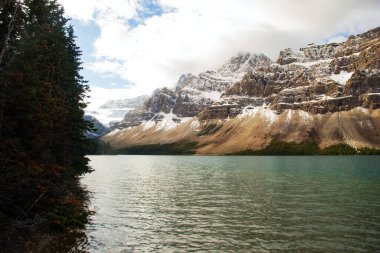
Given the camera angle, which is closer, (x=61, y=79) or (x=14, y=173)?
(x=14, y=173)

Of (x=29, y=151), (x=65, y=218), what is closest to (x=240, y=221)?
(x=65, y=218)

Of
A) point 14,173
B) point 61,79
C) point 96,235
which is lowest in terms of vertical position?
point 96,235

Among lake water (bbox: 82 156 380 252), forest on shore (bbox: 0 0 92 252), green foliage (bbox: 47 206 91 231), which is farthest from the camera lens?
green foliage (bbox: 47 206 91 231)

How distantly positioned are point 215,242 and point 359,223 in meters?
15.2

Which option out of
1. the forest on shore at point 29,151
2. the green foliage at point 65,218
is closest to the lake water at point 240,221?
the green foliage at point 65,218

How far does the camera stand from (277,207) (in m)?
45.6

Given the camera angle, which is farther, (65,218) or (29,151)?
(65,218)

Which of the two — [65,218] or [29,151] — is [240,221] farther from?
[29,151]

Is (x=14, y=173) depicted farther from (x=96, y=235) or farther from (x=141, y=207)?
(x=141, y=207)

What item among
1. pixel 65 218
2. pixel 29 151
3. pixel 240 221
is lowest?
pixel 240 221

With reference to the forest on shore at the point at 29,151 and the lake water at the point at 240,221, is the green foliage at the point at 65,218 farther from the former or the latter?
the lake water at the point at 240,221

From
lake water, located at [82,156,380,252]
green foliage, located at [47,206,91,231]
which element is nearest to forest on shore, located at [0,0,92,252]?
green foliage, located at [47,206,91,231]

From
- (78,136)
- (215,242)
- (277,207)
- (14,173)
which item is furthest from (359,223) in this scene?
(78,136)

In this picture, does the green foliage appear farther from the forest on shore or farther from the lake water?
the lake water
